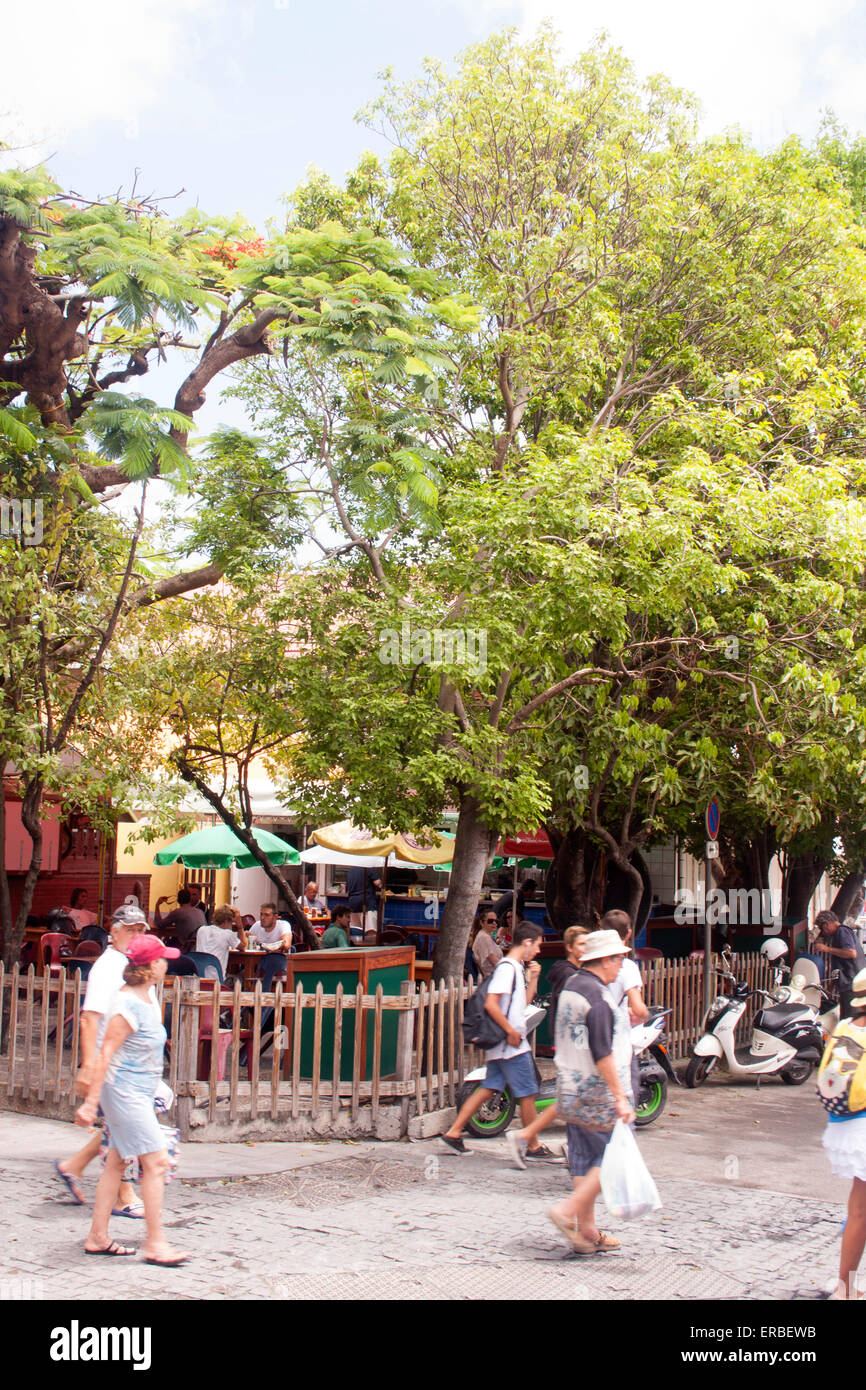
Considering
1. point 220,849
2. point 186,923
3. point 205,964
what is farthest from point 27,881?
point 220,849

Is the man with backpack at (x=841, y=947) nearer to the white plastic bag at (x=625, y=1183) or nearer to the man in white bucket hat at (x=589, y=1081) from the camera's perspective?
the man in white bucket hat at (x=589, y=1081)

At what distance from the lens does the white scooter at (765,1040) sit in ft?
38.3

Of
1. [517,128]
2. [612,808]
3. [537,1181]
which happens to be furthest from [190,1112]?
[517,128]

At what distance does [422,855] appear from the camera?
616 inches

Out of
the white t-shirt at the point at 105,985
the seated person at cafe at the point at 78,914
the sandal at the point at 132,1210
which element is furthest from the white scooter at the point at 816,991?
the seated person at cafe at the point at 78,914

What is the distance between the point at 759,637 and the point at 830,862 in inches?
407

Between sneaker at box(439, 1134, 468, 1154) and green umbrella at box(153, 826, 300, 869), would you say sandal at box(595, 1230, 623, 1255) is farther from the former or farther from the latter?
green umbrella at box(153, 826, 300, 869)

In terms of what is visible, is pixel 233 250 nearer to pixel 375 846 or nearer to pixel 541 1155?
pixel 375 846

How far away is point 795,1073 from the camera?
40.6ft

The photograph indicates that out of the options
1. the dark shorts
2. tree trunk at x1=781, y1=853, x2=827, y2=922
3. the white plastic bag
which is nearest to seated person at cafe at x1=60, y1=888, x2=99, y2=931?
the dark shorts

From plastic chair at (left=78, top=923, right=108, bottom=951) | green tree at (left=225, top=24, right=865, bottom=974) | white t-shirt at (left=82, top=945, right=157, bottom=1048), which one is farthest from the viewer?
plastic chair at (left=78, top=923, right=108, bottom=951)

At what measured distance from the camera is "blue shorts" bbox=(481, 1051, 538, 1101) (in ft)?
27.5

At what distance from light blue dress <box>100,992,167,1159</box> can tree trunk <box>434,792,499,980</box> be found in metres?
5.75

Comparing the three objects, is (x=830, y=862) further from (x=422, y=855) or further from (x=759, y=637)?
(x=759, y=637)
